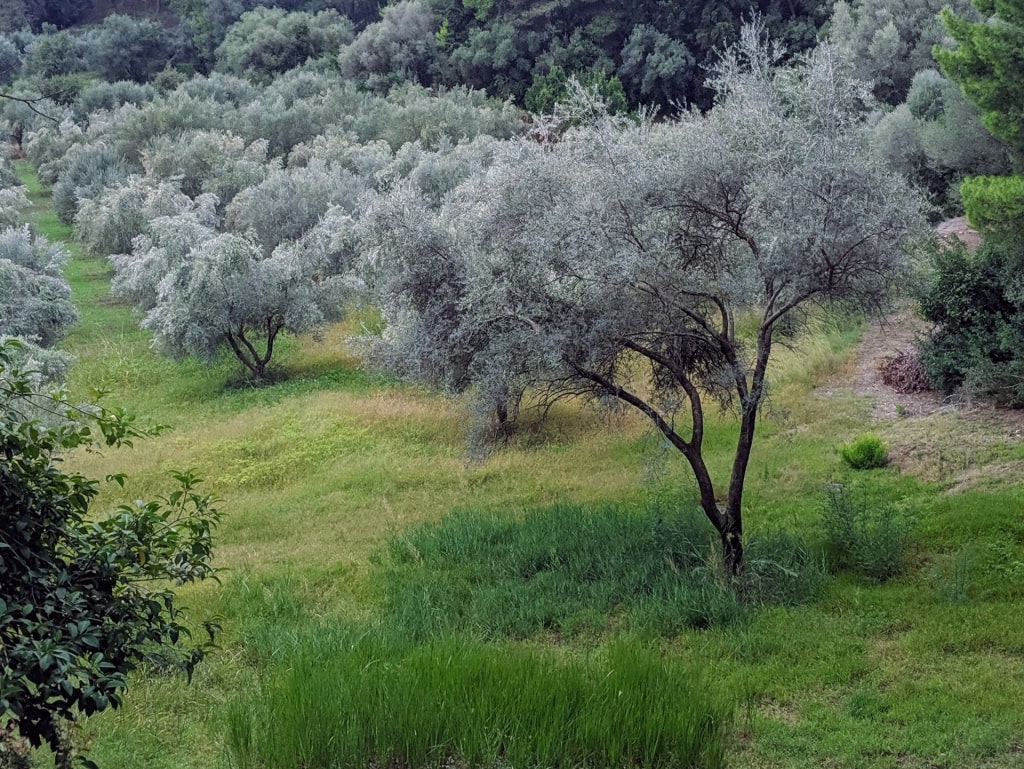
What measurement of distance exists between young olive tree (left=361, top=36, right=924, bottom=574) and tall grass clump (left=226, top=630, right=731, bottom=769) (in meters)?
3.37

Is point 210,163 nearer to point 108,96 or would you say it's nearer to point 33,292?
point 33,292

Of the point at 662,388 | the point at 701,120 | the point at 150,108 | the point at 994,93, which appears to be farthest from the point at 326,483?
the point at 150,108

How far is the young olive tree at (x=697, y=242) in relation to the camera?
26.9ft

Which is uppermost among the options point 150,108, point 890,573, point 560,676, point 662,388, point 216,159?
point 150,108

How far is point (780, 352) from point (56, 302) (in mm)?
15986

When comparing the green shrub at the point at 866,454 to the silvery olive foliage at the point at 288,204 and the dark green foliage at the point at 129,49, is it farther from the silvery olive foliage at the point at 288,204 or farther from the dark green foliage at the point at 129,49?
the dark green foliage at the point at 129,49

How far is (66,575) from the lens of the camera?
371 cm

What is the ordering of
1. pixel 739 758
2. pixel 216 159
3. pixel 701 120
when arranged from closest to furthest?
pixel 739 758, pixel 701 120, pixel 216 159

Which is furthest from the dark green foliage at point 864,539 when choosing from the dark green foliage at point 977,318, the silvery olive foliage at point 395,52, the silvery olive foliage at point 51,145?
the silvery olive foliage at point 395,52

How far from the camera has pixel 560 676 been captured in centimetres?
561

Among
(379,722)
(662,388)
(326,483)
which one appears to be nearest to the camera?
(379,722)

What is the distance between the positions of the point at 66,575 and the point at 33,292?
68.7ft

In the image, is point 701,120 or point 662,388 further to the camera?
point 662,388

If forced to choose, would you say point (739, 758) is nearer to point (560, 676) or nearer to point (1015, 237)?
point (560, 676)
